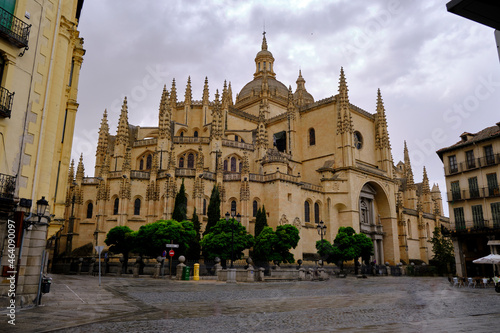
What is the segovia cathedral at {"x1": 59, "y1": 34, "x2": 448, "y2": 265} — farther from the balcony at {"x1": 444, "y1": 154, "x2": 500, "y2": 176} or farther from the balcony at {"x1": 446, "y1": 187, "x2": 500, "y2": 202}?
the balcony at {"x1": 446, "y1": 187, "x2": 500, "y2": 202}

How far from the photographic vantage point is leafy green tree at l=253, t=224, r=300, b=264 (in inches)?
1350

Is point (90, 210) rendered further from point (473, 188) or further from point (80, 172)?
point (473, 188)

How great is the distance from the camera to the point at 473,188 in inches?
1261

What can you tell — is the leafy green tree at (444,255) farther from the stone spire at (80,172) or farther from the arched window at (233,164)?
the stone spire at (80,172)

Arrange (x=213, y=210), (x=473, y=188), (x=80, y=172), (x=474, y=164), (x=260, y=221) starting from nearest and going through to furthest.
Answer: (x=473, y=188) → (x=474, y=164) → (x=213, y=210) → (x=260, y=221) → (x=80, y=172)

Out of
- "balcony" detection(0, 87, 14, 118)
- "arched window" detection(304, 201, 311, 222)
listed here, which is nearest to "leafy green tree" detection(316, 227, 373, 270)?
"arched window" detection(304, 201, 311, 222)

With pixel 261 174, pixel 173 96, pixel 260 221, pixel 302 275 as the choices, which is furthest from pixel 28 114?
pixel 173 96

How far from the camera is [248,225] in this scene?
40719 mm

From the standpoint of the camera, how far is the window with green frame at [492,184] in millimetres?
30453

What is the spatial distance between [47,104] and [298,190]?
33526 millimetres

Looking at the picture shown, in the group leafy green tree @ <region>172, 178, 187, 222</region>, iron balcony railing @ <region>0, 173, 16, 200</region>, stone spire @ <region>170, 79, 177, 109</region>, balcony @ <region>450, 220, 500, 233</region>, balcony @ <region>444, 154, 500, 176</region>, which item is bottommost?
iron balcony railing @ <region>0, 173, 16, 200</region>

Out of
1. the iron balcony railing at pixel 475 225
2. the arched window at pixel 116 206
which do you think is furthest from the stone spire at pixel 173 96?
the iron balcony railing at pixel 475 225

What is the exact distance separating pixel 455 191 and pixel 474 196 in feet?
5.72

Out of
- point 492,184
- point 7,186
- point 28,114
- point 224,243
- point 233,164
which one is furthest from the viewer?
point 233,164
